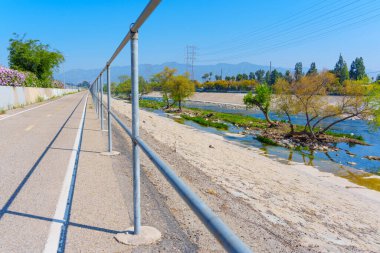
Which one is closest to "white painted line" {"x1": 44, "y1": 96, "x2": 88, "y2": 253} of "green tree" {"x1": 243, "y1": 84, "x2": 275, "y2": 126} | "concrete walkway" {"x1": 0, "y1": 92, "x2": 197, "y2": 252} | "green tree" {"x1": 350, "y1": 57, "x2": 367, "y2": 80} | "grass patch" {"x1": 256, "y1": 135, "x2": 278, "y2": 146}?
"concrete walkway" {"x1": 0, "y1": 92, "x2": 197, "y2": 252}

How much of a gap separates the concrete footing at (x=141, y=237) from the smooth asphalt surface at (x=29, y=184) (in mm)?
806

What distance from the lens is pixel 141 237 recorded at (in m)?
3.43

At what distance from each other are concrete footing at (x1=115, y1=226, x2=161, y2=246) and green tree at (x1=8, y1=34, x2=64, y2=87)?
45.6 meters

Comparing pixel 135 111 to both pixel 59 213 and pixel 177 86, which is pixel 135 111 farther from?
pixel 177 86

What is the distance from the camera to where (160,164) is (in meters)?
2.23

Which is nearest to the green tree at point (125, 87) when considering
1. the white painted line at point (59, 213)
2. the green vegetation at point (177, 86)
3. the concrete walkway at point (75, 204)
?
the green vegetation at point (177, 86)

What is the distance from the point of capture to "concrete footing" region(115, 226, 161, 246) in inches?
131

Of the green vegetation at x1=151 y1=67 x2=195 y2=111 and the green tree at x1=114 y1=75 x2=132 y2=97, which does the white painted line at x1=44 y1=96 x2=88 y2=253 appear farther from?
the green tree at x1=114 y1=75 x2=132 y2=97

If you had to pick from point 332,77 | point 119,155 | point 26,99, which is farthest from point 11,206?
point 332,77

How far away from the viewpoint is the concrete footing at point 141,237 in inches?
131

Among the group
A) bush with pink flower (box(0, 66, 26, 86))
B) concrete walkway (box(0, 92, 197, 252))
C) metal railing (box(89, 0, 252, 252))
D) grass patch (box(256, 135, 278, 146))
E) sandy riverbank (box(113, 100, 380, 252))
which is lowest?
grass patch (box(256, 135, 278, 146))

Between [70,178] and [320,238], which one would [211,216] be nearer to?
[320,238]

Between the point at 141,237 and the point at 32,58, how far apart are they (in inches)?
1973

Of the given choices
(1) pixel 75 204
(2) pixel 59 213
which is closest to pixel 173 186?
(2) pixel 59 213
